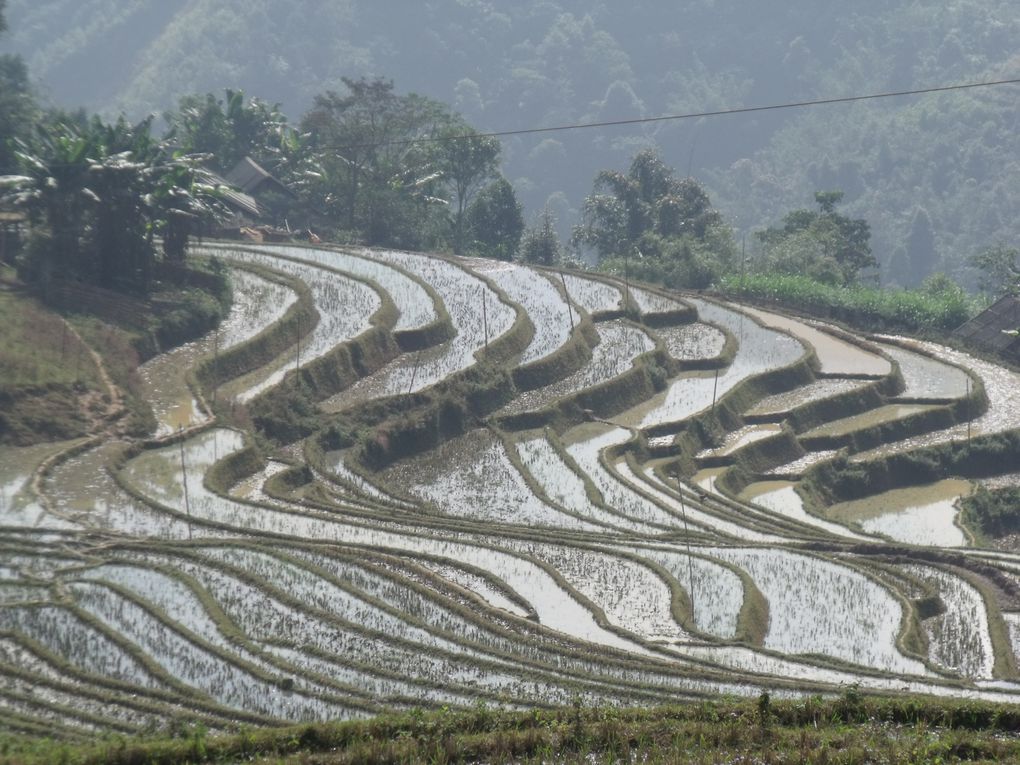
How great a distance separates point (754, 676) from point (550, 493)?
8376mm

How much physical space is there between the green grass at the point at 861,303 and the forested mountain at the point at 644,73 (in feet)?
144

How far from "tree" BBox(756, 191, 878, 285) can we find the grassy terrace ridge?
3135cm

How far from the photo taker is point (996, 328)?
33.9 m

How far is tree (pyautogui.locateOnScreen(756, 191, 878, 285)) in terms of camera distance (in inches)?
1633

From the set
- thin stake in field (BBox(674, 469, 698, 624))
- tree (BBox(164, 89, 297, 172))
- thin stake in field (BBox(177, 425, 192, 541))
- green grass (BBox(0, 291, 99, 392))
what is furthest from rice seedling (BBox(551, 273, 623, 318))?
thin stake in field (BBox(177, 425, 192, 541))

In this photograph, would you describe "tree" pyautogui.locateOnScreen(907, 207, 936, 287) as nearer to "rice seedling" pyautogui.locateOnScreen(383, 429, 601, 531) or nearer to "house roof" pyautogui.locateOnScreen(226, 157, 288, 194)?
"house roof" pyautogui.locateOnScreen(226, 157, 288, 194)

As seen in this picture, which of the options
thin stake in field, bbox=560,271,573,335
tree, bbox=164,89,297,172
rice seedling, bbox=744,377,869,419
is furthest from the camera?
tree, bbox=164,89,297,172

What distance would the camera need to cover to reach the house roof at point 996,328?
33.3 m

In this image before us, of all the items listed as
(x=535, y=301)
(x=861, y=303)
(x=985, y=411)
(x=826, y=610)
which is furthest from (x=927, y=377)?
(x=826, y=610)

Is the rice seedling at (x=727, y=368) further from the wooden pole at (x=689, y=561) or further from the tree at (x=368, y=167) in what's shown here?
the tree at (x=368, y=167)

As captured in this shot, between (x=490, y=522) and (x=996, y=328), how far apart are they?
691 inches

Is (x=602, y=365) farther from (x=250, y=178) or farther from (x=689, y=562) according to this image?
(x=250, y=178)

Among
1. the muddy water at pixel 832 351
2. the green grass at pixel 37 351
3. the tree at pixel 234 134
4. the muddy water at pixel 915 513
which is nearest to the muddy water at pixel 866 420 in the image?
the muddy water at pixel 832 351

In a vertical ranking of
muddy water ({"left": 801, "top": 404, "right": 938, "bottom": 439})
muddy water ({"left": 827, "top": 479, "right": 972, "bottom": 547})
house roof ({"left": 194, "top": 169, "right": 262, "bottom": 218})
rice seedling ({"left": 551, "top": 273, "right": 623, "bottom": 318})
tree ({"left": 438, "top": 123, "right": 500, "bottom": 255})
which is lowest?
muddy water ({"left": 827, "top": 479, "right": 972, "bottom": 547})
